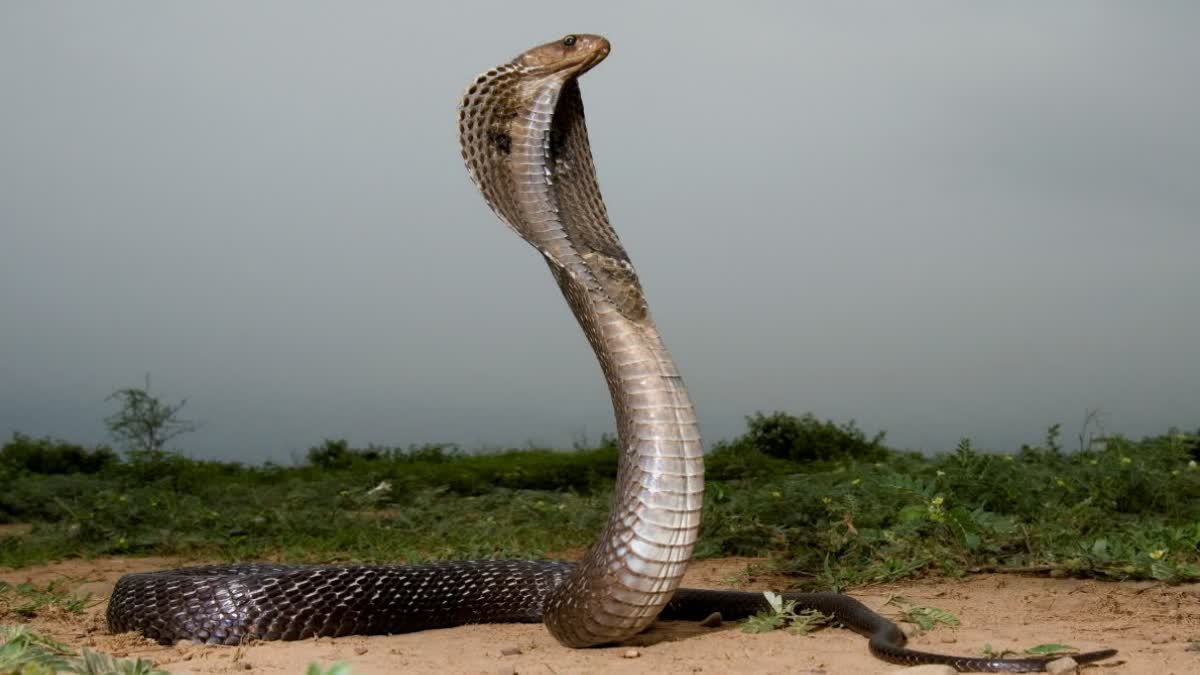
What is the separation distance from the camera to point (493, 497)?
1004 cm

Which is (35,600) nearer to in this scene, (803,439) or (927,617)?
(927,617)

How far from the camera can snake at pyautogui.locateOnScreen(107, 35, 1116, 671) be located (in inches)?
A: 158

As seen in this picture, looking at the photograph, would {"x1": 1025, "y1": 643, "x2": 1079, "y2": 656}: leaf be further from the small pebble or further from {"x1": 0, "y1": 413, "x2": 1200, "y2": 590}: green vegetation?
{"x1": 0, "y1": 413, "x2": 1200, "y2": 590}: green vegetation

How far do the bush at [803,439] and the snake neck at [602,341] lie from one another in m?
9.32

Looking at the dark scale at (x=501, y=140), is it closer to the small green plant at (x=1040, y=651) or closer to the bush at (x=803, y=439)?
the small green plant at (x=1040, y=651)

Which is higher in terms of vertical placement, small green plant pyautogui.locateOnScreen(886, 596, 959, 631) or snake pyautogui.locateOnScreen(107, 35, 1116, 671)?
snake pyautogui.locateOnScreen(107, 35, 1116, 671)

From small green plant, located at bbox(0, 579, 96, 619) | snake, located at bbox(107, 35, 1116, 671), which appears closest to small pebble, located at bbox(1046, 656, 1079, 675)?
snake, located at bbox(107, 35, 1116, 671)

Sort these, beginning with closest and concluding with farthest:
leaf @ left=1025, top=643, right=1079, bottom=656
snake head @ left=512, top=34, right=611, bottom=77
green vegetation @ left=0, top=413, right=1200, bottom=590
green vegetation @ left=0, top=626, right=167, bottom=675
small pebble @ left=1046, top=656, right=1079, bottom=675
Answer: green vegetation @ left=0, top=626, right=167, bottom=675 → small pebble @ left=1046, top=656, right=1079, bottom=675 → leaf @ left=1025, top=643, right=1079, bottom=656 → snake head @ left=512, top=34, right=611, bottom=77 → green vegetation @ left=0, top=413, right=1200, bottom=590

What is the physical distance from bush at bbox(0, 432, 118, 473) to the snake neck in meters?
9.94

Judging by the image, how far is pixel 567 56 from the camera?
4266 millimetres

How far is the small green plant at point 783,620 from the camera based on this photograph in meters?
4.58

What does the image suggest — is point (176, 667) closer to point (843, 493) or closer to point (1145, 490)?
point (843, 493)

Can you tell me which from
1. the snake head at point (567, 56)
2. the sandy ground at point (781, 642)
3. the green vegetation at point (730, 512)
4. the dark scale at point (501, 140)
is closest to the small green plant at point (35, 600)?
the sandy ground at point (781, 642)

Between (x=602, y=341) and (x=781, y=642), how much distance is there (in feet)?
4.29
